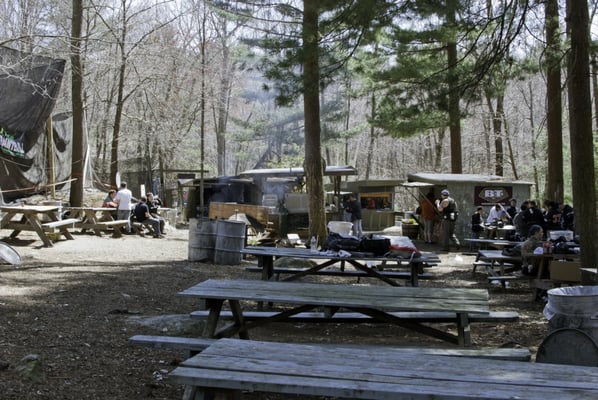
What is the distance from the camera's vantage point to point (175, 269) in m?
11.1

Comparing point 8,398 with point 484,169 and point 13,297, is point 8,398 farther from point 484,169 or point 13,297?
point 484,169

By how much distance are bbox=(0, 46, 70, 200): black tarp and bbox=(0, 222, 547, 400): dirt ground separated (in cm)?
358

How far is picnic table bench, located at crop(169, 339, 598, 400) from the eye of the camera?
258cm

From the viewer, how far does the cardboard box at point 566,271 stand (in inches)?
334

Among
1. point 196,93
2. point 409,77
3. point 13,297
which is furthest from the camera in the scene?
point 196,93

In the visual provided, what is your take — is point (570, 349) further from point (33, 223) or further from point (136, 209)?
point (136, 209)

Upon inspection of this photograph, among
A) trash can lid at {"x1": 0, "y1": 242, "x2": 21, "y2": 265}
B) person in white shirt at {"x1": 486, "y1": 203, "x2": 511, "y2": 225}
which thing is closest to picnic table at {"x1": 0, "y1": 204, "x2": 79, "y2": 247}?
trash can lid at {"x1": 0, "y1": 242, "x2": 21, "y2": 265}

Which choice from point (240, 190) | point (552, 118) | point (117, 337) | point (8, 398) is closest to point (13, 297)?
point (117, 337)

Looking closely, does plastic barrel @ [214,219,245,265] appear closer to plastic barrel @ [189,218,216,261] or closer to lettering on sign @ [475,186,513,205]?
plastic barrel @ [189,218,216,261]

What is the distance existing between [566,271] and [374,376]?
6652mm

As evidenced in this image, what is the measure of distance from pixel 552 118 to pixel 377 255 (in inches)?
382

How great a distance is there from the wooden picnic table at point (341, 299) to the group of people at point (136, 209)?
40.5ft

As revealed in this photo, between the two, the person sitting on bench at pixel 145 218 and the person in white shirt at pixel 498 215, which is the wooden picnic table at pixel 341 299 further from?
the person in white shirt at pixel 498 215

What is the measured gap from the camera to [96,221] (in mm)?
16359
